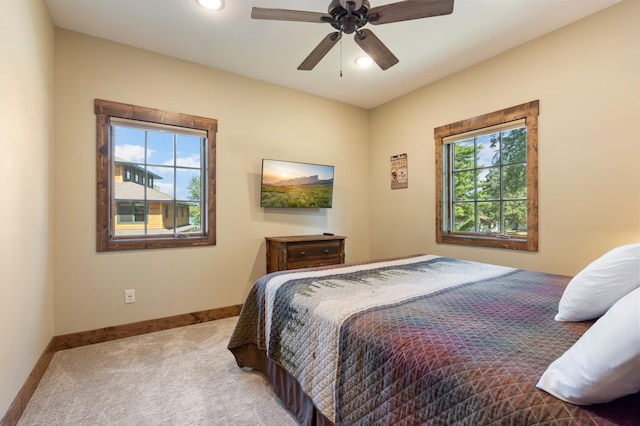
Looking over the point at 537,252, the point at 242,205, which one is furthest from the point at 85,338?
the point at 537,252

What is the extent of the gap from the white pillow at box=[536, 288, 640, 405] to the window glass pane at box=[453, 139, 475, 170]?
2.87m

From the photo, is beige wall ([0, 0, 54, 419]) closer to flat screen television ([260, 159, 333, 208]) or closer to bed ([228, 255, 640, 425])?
bed ([228, 255, 640, 425])

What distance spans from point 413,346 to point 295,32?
261 cm

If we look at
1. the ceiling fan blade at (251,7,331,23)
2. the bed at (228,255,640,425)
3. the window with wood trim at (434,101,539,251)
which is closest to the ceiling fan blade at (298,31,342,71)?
the ceiling fan blade at (251,7,331,23)

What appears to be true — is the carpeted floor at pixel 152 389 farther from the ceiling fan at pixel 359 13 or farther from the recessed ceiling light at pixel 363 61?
the recessed ceiling light at pixel 363 61

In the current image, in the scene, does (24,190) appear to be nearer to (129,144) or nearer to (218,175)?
(129,144)

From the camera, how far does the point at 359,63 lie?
3.07 m

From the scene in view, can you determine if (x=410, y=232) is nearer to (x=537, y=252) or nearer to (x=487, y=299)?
(x=537, y=252)

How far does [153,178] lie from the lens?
2.96 m

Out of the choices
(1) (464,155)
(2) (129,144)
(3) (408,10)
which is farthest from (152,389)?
(1) (464,155)

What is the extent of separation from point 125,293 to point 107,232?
588 mm

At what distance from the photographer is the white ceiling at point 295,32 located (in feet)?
7.38

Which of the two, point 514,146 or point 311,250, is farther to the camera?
point 311,250

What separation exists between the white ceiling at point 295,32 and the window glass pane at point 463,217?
1523 millimetres
